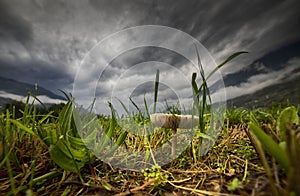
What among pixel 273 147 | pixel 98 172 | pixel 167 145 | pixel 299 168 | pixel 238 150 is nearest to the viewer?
pixel 299 168

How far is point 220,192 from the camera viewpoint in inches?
40.0

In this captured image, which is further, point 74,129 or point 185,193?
point 74,129

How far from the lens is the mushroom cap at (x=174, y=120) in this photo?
5.44ft

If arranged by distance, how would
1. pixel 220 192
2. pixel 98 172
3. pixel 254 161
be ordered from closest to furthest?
pixel 220 192, pixel 254 161, pixel 98 172

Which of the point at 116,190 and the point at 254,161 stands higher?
the point at 254,161

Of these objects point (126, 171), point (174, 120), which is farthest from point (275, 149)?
point (126, 171)

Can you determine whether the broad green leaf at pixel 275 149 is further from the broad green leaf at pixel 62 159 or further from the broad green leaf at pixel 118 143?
the broad green leaf at pixel 62 159

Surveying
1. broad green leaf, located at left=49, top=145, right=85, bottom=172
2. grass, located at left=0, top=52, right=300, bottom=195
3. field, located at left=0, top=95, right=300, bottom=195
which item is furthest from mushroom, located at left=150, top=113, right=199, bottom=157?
broad green leaf, located at left=49, top=145, right=85, bottom=172

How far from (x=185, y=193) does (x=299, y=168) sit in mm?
691

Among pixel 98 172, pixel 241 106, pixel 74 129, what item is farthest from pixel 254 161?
pixel 241 106

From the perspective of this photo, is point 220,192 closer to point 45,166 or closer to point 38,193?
point 38,193

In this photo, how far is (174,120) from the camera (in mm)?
1702

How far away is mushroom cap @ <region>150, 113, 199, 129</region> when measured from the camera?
166 cm

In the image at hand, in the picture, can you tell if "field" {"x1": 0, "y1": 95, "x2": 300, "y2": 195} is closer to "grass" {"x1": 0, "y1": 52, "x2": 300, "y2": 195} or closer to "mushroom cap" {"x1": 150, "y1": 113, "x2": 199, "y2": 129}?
"grass" {"x1": 0, "y1": 52, "x2": 300, "y2": 195}
